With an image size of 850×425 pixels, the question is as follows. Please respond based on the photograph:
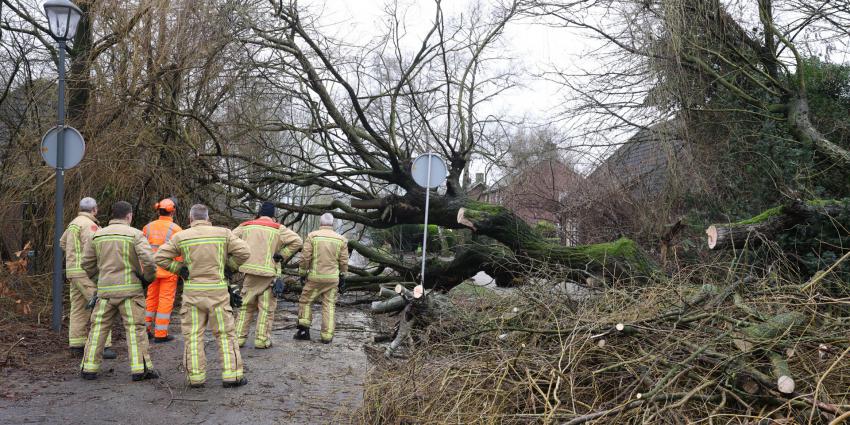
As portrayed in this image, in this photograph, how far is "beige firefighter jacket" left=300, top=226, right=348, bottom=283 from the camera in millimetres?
9305

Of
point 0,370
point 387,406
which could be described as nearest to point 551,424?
point 387,406

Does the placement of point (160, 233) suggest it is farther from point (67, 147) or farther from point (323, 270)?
point (323, 270)

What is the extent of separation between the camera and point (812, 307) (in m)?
5.08

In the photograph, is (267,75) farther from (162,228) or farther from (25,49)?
(162,228)

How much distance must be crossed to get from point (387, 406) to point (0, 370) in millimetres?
4458

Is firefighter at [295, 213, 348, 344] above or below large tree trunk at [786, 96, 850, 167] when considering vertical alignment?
below

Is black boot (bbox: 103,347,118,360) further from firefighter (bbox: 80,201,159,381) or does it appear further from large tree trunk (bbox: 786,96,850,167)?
large tree trunk (bbox: 786,96,850,167)

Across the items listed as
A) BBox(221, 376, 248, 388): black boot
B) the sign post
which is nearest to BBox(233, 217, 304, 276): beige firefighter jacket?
BBox(221, 376, 248, 388): black boot

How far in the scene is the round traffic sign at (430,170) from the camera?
10562mm

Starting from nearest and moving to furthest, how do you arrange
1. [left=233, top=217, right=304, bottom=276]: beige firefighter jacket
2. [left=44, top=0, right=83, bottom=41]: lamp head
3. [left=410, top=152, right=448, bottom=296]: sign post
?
[left=233, top=217, right=304, bottom=276]: beige firefighter jacket
[left=44, top=0, right=83, bottom=41]: lamp head
[left=410, top=152, right=448, bottom=296]: sign post

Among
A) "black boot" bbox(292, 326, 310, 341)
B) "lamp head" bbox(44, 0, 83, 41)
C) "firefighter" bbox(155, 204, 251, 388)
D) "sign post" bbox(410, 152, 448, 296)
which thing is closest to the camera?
"firefighter" bbox(155, 204, 251, 388)

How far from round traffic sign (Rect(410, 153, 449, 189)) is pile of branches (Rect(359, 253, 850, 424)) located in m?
4.72

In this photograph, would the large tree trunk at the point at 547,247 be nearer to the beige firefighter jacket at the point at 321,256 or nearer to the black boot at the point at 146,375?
the beige firefighter jacket at the point at 321,256

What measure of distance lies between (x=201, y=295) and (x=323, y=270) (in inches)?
112
